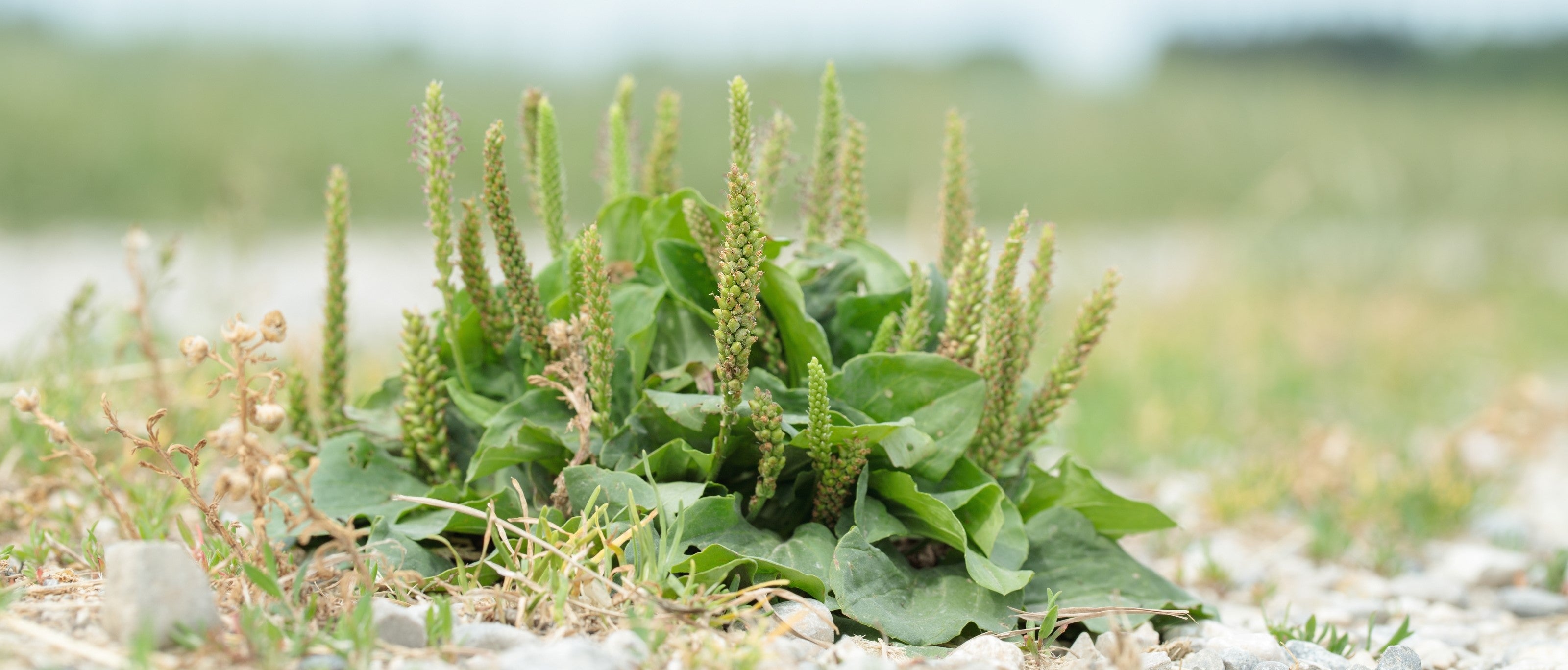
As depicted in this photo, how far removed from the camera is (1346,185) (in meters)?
7.93

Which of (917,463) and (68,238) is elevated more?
(68,238)

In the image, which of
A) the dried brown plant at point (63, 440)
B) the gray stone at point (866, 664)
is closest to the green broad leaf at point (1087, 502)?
the gray stone at point (866, 664)

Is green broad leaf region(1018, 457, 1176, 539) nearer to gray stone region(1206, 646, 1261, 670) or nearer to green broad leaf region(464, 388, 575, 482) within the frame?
gray stone region(1206, 646, 1261, 670)

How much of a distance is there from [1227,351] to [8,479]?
5678 millimetres

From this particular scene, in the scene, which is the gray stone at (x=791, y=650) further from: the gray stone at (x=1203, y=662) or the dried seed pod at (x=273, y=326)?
the dried seed pod at (x=273, y=326)

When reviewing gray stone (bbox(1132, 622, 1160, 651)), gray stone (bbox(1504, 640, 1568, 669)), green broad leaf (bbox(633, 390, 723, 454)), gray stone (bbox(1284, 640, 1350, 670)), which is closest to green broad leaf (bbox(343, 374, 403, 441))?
green broad leaf (bbox(633, 390, 723, 454))

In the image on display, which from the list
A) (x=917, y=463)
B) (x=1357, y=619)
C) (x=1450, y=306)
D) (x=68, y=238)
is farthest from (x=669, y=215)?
(x=68, y=238)

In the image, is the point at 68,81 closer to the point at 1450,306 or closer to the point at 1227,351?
the point at 1227,351

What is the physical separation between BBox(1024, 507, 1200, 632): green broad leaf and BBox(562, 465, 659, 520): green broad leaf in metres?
0.83

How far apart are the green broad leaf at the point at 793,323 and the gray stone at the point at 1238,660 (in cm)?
94

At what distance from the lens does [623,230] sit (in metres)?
2.52

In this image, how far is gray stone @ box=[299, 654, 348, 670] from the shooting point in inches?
61.7

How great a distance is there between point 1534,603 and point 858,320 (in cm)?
207

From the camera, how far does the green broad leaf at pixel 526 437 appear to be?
218 cm
